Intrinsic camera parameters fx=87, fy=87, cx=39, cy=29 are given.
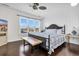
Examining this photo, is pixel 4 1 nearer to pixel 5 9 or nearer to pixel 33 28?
pixel 5 9

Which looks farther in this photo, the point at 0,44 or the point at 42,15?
the point at 42,15

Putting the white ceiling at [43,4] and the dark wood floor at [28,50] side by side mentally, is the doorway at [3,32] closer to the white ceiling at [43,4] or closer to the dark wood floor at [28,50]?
the dark wood floor at [28,50]

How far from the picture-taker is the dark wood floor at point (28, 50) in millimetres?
1516

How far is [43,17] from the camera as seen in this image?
1.62 metres

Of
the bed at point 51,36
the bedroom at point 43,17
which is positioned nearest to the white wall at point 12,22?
the bedroom at point 43,17

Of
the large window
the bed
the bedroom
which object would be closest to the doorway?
the bedroom

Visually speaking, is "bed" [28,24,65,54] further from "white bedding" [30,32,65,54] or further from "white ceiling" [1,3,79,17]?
"white ceiling" [1,3,79,17]

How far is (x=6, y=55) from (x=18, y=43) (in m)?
0.28

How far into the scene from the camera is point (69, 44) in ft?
5.16

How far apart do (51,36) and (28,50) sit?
489mm

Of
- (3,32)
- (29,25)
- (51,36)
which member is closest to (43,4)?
(29,25)

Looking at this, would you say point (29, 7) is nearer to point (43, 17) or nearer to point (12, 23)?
point (43, 17)

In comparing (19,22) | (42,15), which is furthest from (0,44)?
(42,15)

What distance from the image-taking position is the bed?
1562 millimetres
